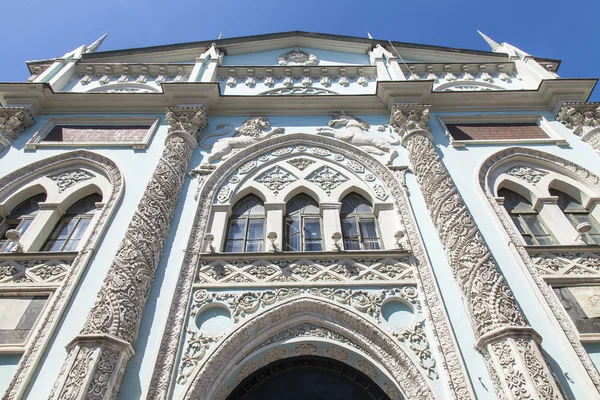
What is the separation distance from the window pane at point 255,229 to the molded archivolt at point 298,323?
1.87 metres

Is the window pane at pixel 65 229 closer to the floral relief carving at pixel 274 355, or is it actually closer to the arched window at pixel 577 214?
the floral relief carving at pixel 274 355

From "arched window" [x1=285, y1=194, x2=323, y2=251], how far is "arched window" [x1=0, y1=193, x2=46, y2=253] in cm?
483

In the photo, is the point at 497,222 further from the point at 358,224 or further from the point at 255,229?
the point at 255,229

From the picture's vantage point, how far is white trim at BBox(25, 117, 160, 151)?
8961 mm

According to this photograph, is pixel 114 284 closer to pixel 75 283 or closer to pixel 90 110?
pixel 75 283

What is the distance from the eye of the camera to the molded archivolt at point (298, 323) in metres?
5.00

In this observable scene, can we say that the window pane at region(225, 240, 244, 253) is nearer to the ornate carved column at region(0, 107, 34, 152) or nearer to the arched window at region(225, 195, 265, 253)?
the arched window at region(225, 195, 265, 253)

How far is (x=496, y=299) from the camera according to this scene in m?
5.38

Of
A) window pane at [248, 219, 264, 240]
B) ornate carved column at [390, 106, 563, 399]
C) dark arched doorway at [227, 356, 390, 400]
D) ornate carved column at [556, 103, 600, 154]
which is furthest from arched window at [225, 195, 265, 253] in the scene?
ornate carved column at [556, 103, 600, 154]

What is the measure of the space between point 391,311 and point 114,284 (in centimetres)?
388

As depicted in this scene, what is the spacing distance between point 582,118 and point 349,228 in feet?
21.4

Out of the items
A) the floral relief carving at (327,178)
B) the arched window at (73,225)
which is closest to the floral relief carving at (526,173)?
the floral relief carving at (327,178)

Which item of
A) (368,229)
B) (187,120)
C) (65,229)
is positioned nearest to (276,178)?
(368,229)

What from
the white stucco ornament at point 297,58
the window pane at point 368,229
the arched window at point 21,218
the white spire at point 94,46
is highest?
the white spire at point 94,46
